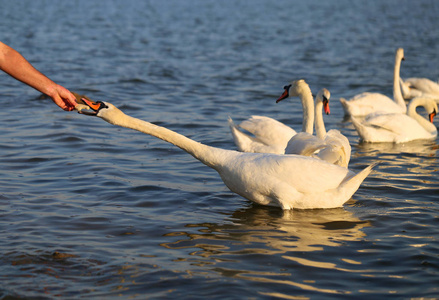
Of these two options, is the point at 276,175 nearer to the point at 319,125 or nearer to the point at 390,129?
the point at 319,125

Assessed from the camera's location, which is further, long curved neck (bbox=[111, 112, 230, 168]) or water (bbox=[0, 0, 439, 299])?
long curved neck (bbox=[111, 112, 230, 168])

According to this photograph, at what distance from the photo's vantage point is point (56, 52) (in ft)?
68.4

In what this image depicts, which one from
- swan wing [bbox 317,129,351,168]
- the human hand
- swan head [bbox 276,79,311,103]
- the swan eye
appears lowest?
swan wing [bbox 317,129,351,168]

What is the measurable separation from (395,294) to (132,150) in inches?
232

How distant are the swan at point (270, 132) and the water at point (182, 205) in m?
0.93

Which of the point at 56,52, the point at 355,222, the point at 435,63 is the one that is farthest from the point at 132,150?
the point at 435,63

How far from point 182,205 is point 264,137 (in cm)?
287

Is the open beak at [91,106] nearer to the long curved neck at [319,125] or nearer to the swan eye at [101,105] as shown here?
the swan eye at [101,105]

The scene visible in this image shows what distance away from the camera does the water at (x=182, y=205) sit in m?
5.50

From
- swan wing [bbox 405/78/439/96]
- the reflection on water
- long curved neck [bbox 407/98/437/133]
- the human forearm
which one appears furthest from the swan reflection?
Answer: swan wing [bbox 405/78/439/96]

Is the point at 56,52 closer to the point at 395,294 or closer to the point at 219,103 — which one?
the point at 219,103

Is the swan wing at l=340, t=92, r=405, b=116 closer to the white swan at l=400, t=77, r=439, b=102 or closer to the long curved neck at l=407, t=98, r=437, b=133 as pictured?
the long curved neck at l=407, t=98, r=437, b=133

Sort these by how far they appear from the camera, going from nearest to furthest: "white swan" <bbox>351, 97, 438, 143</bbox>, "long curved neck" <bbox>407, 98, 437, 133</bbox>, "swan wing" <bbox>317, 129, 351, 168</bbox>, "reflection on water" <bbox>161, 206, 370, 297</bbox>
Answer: "reflection on water" <bbox>161, 206, 370, 297</bbox> < "swan wing" <bbox>317, 129, 351, 168</bbox> < "white swan" <bbox>351, 97, 438, 143</bbox> < "long curved neck" <bbox>407, 98, 437, 133</bbox>

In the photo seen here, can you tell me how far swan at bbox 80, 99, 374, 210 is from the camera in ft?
23.8
